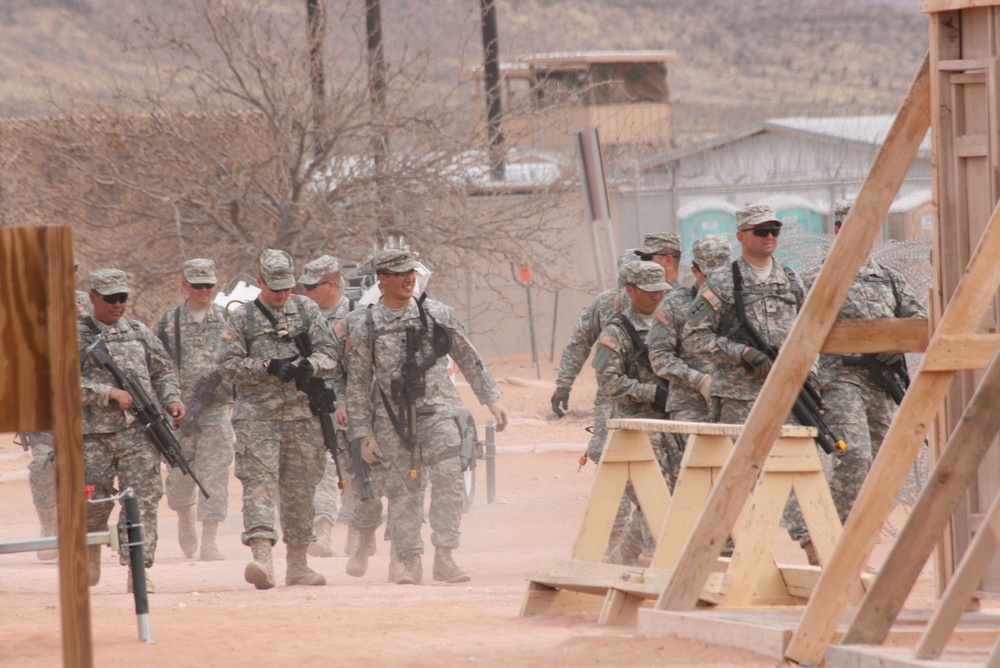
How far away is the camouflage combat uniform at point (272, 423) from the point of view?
8953mm

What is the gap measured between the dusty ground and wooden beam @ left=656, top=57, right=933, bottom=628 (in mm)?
664

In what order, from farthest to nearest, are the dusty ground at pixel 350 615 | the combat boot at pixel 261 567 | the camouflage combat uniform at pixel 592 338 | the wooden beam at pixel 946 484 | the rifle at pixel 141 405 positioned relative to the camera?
the camouflage combat uniform at pixel 592 338 < the rifle at pixel 141 405 < the combat boot at pixel 261 567 < the dusty ground at pixel 350 615 < the wooden beam at pixel 946 484

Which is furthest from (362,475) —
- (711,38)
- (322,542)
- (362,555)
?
(711,38)

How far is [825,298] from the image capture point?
5387 millimetres

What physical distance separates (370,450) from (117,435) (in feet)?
4.78

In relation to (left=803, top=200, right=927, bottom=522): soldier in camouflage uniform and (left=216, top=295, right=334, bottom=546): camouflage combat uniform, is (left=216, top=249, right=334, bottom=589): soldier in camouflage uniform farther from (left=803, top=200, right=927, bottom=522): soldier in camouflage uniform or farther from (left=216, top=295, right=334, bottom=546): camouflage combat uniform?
(left=803, top=200, right=927, bottom=522): soldier in camouflage uniform

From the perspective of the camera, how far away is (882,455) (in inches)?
194

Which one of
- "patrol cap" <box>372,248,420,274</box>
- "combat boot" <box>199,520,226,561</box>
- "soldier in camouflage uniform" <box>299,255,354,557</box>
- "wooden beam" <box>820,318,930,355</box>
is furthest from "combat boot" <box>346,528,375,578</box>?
"wooden beam" <box>820,318,930,355</box>

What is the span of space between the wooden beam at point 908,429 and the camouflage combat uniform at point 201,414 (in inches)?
271

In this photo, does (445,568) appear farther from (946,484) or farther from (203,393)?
(946,484)

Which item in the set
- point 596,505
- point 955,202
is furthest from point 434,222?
point 955,202

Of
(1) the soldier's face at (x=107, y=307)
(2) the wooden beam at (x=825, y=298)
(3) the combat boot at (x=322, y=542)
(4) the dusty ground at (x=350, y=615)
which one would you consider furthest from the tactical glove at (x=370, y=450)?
(2) the wooden beam at (x=825, y=298)

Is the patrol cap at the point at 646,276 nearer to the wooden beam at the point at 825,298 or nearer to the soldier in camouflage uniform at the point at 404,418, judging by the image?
the soldier in camouflage uniform at the point at 404,418

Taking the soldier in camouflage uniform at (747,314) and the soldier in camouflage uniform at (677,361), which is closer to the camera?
the soldier in camouflage uniform at (747,314)
